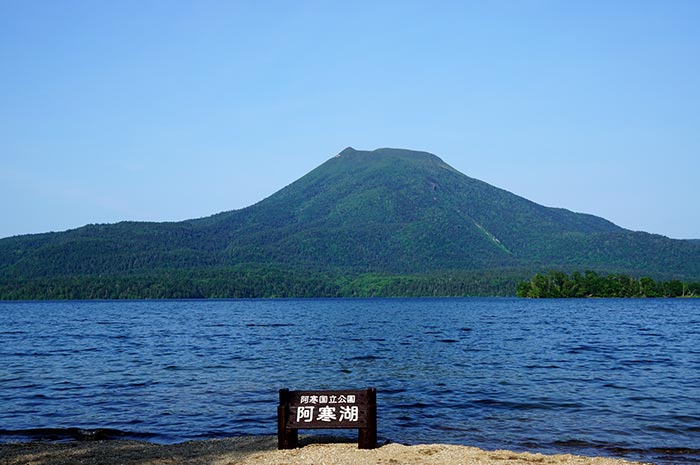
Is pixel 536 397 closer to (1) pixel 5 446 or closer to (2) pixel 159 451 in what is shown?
(2) pixel 159 451

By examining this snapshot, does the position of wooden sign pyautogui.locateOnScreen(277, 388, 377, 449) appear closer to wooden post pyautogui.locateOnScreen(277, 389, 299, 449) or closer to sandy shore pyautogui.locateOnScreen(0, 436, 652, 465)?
wooden post pyautogui.locateOnScreen(277, 389, 299, 449)

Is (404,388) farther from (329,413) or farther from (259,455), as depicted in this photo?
(259,455)

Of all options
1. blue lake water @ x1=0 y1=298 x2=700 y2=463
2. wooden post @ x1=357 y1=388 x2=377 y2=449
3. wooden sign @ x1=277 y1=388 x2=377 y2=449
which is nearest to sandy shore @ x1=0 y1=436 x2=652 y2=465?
wooden post @ x1=357 y1=388 x2=377 y2=449

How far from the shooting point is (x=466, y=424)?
25.2 m

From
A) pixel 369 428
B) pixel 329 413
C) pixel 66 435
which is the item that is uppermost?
pixel 329 413

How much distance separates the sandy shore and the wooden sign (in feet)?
1.52

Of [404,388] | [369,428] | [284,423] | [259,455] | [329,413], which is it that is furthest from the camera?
[404,388]

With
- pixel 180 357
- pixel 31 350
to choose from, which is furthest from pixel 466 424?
pixel 31 350

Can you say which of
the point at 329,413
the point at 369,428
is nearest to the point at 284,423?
the point at 329,413

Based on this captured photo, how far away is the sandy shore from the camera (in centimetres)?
1769

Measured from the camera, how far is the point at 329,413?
63.0ft

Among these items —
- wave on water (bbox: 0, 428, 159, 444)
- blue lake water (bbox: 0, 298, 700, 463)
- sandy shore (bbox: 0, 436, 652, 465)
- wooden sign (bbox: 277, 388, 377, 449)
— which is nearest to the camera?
sandy shore (bbox: 0, 436, 652, 465)

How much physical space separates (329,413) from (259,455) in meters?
2.28

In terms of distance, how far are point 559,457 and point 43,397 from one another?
24.5 meters
